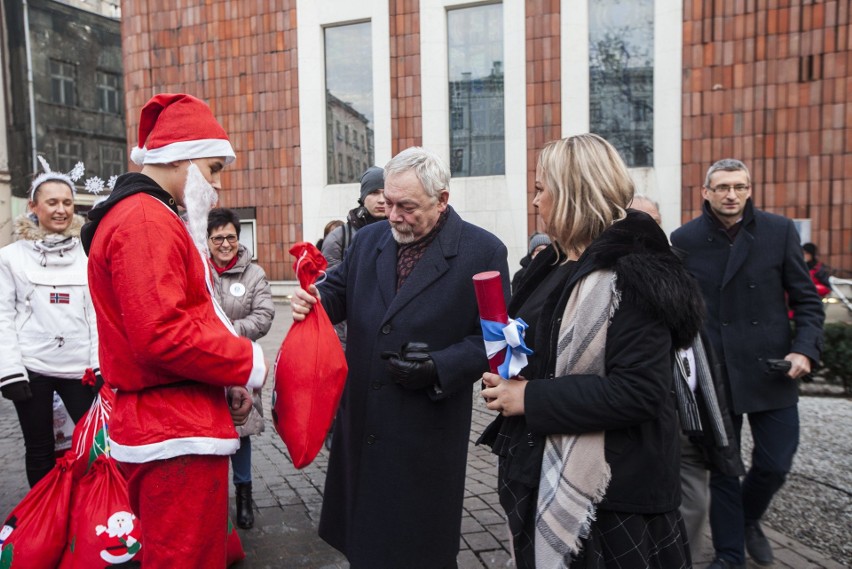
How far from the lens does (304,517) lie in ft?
14.6

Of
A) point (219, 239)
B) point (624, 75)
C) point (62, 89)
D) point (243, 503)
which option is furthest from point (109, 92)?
point (243, 503)

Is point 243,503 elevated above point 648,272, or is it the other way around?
point 648,272

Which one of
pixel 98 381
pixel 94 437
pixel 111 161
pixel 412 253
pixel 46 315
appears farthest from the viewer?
pixel 111 161

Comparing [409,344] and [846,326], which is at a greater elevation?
[409,344]

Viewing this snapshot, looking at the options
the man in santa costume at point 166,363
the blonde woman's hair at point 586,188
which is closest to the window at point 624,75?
the blonde woman's hair at point 586,188

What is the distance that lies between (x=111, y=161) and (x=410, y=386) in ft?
119

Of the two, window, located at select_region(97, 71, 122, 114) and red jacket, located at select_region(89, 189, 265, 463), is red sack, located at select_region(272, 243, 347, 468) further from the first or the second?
window, located at select_region(97, 71, 122, 114)

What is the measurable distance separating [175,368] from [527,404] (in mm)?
1093

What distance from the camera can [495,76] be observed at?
1502 centimetres

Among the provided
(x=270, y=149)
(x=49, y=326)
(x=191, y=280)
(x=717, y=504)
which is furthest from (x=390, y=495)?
(x=270, y=149)

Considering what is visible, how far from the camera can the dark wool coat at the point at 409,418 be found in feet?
9.39

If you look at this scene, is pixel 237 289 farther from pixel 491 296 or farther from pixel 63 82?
pixel 63 82

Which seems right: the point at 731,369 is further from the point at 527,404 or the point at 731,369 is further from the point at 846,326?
the point at 846,326

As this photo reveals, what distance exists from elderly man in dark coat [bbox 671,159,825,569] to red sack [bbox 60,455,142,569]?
290cm
